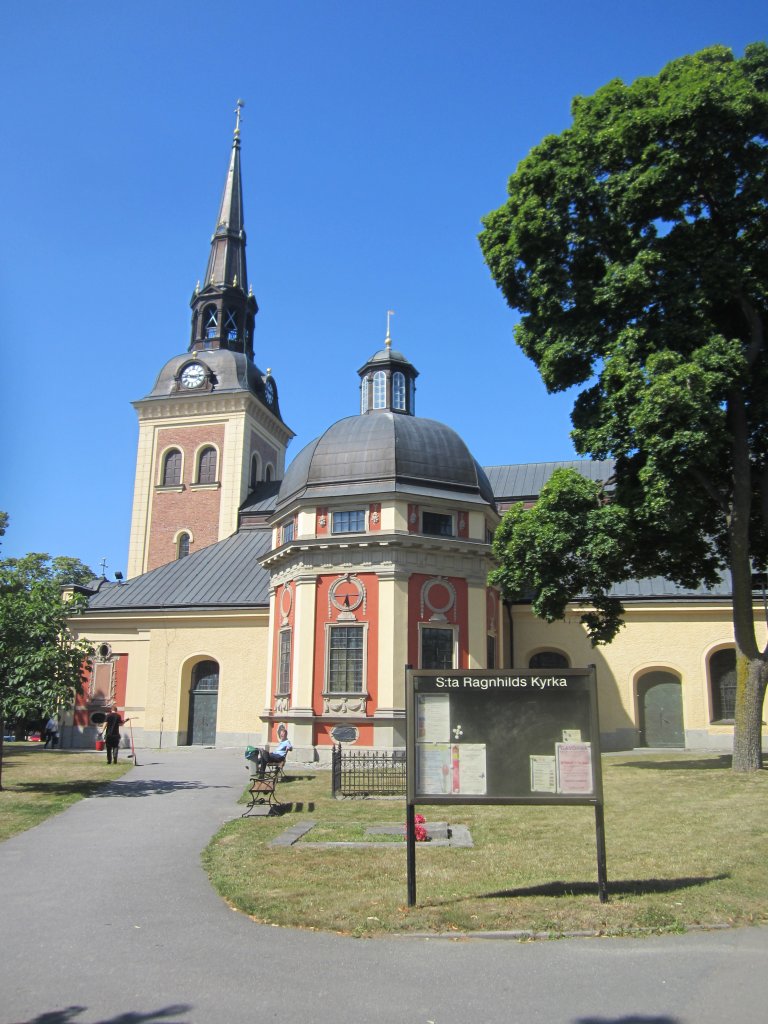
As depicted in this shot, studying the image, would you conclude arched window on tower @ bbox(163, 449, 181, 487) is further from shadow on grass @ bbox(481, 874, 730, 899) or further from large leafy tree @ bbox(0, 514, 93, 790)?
shadow on grass @ bbox(481, 874, 730, 899)

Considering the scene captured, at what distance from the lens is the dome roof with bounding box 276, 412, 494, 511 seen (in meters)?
26.6

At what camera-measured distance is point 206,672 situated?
1334 inches

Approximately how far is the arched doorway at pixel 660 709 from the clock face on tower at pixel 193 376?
3224cm

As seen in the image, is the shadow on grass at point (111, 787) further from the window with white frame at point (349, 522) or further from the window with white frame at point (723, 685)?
the window with white frame at point (723, 685)

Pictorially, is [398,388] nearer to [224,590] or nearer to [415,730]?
[224,590]

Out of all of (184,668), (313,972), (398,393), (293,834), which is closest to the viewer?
(313,972)

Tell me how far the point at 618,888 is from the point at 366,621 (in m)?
16.9

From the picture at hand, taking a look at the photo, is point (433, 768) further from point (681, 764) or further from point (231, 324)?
point (231, 324)

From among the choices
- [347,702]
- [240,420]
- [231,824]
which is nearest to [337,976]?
[231,824]

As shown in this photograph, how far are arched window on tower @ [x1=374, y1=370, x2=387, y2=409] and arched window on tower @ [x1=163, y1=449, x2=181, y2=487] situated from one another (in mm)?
22488

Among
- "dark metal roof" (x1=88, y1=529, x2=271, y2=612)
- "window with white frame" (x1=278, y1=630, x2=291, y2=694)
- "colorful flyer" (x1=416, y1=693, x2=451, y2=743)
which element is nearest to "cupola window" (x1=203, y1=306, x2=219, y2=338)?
"dark metal roof" (x1=88, y1=529, x2=271, y2=612)

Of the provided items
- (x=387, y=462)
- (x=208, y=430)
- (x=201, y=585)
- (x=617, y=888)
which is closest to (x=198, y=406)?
(x=208, y=430)

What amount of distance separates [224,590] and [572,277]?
20.4 meters

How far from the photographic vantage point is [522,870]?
9.76 meters
